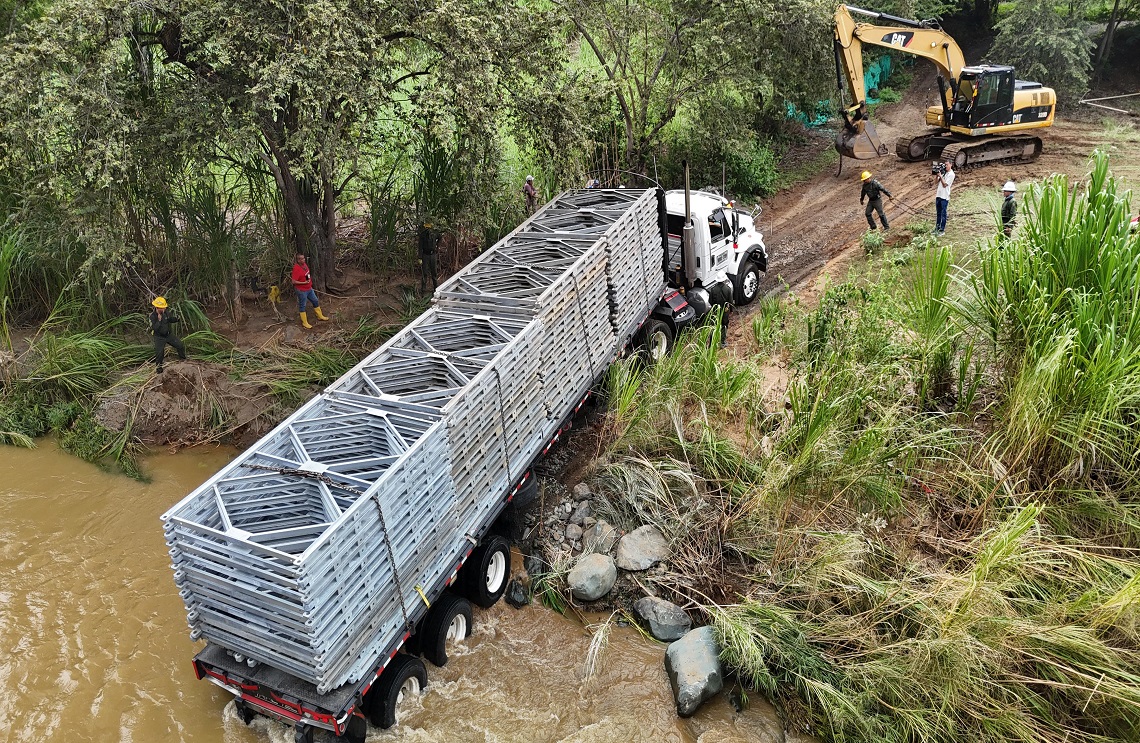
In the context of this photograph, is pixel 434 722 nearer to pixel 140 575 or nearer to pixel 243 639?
pixel 243 639

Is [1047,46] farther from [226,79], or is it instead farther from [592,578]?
[592,578]

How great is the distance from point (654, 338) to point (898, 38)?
1130cm

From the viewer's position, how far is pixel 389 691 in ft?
23.4

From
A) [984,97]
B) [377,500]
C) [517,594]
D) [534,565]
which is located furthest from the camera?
[984,97]

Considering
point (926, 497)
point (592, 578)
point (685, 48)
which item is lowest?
point (592, 578)

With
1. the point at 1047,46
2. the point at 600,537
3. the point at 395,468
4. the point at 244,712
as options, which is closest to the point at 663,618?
the point at 600,537

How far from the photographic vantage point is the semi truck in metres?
6.32

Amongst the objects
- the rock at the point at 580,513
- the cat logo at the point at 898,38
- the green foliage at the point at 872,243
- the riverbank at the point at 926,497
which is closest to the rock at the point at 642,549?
the riverbank at the point at 926,497

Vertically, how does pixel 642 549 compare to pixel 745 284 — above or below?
below

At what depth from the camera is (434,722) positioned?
7449 mm

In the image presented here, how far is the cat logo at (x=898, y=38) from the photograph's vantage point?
18.5m

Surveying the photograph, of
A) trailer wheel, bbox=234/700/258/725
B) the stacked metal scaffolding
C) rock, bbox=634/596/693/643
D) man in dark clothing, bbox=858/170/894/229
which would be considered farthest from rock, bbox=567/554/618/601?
man in dark clothing, bbox=858/170/894/229

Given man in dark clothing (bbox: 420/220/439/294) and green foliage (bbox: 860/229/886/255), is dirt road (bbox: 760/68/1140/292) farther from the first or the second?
man in dark clothing (bbox: 420/220/439/294)

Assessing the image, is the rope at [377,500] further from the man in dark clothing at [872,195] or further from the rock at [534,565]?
the man in dark clothing at [872,195]
